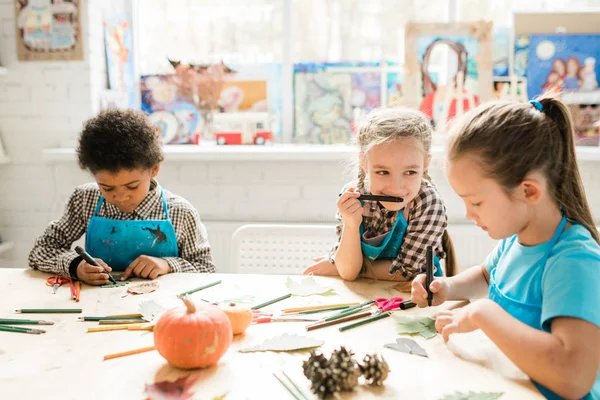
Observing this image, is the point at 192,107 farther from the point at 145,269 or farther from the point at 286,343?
the point at 286,343

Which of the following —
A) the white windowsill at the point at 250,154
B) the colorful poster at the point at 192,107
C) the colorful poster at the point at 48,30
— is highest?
the colorful poster at the point at 48,30

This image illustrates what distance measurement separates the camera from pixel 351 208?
140 cm

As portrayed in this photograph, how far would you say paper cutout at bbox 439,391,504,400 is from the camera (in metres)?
0.79

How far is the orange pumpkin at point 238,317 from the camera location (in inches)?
39.2

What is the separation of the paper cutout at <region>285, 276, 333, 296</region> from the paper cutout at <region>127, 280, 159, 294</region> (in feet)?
1.01

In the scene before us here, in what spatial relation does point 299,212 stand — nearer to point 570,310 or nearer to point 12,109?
point 12,109

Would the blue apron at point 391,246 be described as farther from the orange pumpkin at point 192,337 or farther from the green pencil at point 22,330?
the green pencil at point 22,330

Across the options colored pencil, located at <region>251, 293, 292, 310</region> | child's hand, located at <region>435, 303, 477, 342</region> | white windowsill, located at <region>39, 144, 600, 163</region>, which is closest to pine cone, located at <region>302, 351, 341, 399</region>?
child's hand, located at <region>435, 303, 477, 342</region>

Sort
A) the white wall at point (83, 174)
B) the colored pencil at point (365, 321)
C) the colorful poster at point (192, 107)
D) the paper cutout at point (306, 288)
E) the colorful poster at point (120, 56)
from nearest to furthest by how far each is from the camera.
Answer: the colored pencil at point (365, 321) < the paper cutout at point (306, 288) < the white wall at point (83, 174) < the colorful poster at point (120, 56) < the colorful poster at point (192, 107)

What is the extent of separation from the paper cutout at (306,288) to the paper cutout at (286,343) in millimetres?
272

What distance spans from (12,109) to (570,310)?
252cm

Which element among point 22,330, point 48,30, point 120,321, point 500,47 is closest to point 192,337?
point 120,321

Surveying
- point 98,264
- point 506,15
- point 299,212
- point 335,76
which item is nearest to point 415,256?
point 98,264

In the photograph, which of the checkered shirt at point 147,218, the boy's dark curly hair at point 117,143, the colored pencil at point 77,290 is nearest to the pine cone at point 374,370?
the colored pencil at point 77,290
